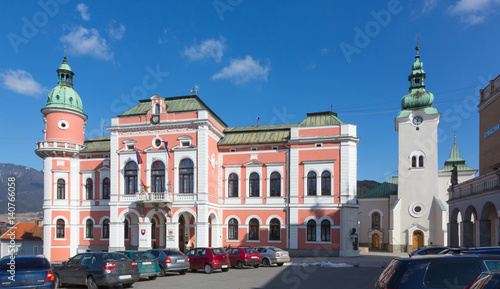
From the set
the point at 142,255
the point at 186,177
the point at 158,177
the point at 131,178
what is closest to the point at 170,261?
the point at 142,255

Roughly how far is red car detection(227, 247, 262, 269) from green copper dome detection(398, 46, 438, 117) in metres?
28.3

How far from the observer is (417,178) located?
43.0 m

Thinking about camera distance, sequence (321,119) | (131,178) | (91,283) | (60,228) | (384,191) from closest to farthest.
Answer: (91,283)
(321,119)
(131,178)
(60,228)
(384,191)

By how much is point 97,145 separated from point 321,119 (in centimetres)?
2213

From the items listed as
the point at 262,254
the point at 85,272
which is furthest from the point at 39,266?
the point at 262,254

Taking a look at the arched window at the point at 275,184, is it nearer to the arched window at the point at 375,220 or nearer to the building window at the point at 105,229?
the building window at the point at 105,229

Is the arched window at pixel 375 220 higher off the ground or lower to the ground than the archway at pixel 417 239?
higher

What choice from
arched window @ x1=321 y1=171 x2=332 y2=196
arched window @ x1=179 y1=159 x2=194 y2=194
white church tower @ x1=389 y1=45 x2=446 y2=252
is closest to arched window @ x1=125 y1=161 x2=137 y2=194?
arched window @ x1=179 y1=159 x2=194 y2=194

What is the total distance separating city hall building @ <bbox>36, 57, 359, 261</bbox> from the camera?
33625mm

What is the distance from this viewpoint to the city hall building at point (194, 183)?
110 ft

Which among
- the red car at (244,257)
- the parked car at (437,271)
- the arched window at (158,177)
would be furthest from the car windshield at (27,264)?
the arched window at (158,177)

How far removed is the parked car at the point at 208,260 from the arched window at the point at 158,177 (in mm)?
14048

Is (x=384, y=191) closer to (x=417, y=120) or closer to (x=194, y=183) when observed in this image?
(x=417, y=120)

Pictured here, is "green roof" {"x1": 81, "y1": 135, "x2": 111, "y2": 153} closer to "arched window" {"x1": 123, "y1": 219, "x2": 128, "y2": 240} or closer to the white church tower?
"arched window" {"x1": 123, "y1": 219, "x2": 128, "y2": 240}
